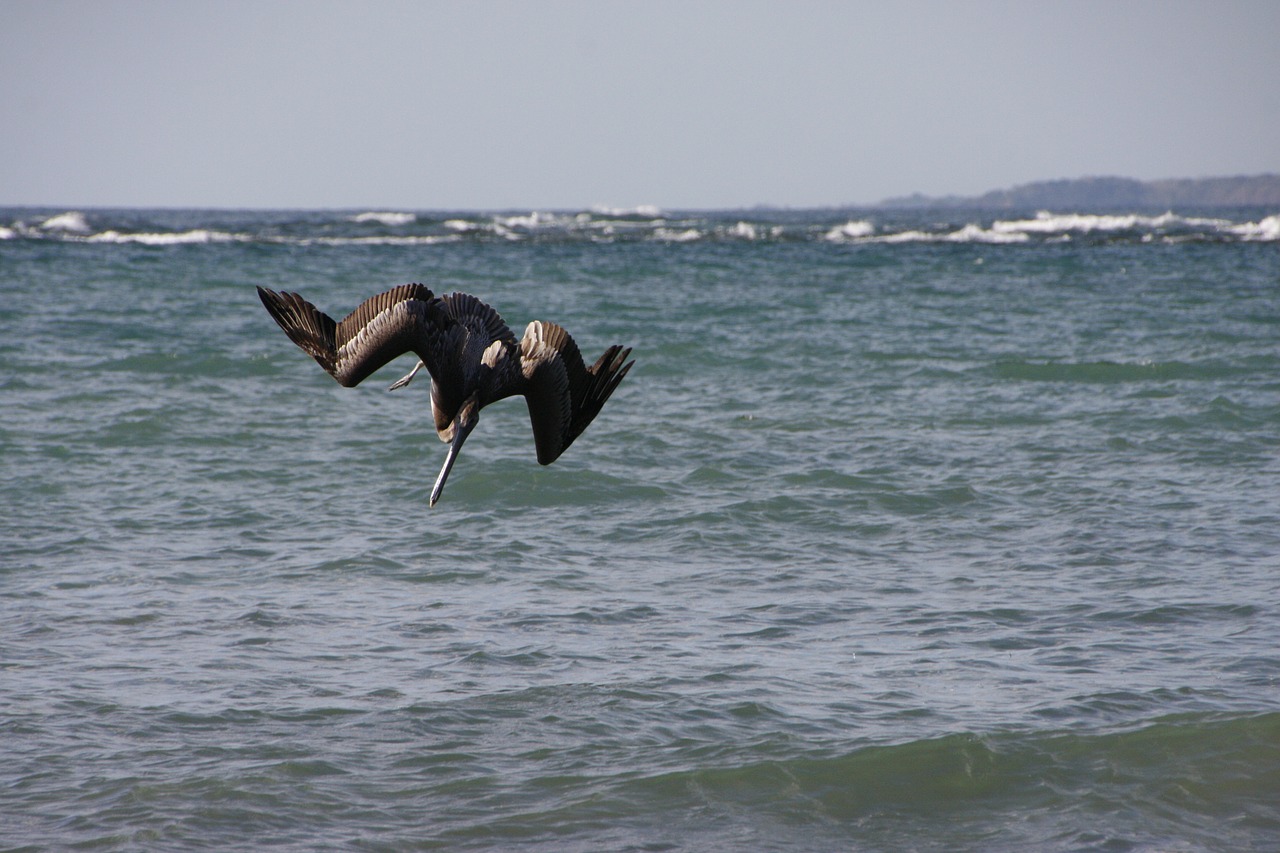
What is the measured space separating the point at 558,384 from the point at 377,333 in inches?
35.9

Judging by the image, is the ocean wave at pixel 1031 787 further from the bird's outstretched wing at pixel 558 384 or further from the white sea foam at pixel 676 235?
the white sea foam at pixel 676 235

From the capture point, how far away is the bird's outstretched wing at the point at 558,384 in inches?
254

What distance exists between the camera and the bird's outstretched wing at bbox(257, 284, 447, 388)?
6.06 meters

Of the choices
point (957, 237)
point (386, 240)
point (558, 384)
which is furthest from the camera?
point (957, 237)

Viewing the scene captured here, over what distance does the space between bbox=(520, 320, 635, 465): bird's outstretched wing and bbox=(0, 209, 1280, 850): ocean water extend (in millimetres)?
1505

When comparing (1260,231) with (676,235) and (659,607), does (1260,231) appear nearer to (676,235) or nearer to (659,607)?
(676,235)

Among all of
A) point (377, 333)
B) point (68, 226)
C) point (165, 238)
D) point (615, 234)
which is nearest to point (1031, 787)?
point (377, 333)

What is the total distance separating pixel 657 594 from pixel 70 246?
38.5 m

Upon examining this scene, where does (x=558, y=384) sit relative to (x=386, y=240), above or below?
below

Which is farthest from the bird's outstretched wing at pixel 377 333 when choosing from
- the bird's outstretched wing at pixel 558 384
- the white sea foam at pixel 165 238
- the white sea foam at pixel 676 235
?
the white sea foam at pixel 676 235

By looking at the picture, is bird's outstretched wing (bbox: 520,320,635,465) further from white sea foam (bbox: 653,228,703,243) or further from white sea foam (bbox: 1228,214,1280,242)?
white sea foam (bbox: 1228,214,1280,242)

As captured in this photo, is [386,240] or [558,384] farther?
[386,240]

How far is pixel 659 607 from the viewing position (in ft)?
28.6

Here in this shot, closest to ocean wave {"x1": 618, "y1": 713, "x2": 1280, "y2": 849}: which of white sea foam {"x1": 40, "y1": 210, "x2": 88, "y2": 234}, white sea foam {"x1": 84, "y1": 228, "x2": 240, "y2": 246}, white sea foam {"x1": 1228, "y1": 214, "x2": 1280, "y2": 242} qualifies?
white sea foam {"x1": 84, "y1": 228, "x2": 240, "y2": 246}
